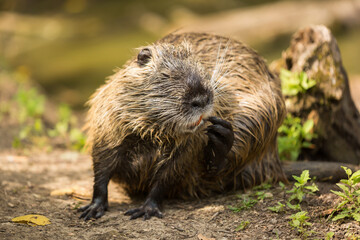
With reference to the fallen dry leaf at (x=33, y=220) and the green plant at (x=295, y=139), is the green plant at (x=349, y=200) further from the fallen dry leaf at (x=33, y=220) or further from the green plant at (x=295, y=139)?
the fallen dry leaf at (x=33, y=220)

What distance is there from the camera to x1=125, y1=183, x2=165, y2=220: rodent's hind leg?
2756 millimetres

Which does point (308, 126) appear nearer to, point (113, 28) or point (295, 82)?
point (295, 82)

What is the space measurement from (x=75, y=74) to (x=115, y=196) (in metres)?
5.37

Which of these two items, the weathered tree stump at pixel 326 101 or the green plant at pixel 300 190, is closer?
the green plant at pixel 300 190

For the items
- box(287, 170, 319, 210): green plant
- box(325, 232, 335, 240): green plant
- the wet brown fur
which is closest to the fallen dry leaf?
the wet brown fur

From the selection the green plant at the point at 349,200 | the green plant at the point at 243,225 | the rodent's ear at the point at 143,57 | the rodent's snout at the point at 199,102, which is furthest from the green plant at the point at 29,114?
the green plant at the point at 349,200

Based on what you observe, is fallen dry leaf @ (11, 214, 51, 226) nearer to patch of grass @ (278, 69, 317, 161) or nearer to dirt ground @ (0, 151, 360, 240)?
dirt ground @ (0, 151, 360, 240)

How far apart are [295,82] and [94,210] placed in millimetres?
2002

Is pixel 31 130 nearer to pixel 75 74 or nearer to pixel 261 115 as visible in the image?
pixel 261 115

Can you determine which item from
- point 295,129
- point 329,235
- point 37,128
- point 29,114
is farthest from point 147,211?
point 29,114

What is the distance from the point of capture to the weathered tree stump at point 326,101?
3.63 metres

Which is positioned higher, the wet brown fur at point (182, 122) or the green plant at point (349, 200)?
the wet brown fur at point (182, 122)

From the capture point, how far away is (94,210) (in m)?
2.78

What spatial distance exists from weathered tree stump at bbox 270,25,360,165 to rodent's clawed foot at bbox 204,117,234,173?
1257mm
